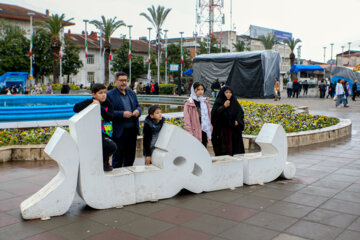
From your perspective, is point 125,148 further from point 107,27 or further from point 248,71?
point 107,27

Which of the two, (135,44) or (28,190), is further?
(135,44)

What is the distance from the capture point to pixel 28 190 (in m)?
5.74

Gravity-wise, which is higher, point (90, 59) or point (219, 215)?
point (90, 59)

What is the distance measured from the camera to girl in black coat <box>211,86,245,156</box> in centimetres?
663

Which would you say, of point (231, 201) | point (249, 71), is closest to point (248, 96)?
point (249, 71)

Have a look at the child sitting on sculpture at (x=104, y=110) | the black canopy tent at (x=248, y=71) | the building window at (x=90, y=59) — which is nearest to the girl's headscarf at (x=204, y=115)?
the child sitting on sculpture at (x=104, y=110)

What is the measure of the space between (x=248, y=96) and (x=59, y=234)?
2447 centimetres

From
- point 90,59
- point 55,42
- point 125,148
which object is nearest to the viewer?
point 125,148

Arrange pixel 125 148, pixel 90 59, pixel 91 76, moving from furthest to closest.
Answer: pixel 91 76
pixel 90 59
pixel 125 148

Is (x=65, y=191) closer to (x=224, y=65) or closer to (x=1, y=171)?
(x=1, y=171)

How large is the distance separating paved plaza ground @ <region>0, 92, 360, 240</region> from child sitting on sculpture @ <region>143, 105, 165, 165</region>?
0.80 metres

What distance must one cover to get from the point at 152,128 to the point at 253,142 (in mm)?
4528

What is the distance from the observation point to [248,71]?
2720cm

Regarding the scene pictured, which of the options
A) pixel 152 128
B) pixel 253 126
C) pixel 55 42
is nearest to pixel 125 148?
pixel 152 128
